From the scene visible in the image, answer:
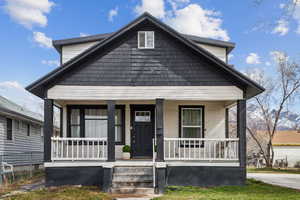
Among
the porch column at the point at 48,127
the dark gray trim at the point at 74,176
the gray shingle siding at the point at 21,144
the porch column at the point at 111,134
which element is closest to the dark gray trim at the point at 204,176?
the porch column at the point at 111,134

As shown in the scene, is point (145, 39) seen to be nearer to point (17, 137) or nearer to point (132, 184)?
point (132, 184)

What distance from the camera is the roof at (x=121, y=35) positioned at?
1071 centimetres

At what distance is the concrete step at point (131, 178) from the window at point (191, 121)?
3.23 metres

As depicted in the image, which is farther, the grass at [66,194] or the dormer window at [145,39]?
the dormer window at [145,39]

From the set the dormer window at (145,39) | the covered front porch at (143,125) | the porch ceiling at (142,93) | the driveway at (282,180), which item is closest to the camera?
the porch ceiling at (142,93)

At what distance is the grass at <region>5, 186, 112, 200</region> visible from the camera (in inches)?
346

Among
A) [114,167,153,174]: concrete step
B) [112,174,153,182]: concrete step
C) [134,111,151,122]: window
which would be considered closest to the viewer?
[112,174,153,182]: concrete step

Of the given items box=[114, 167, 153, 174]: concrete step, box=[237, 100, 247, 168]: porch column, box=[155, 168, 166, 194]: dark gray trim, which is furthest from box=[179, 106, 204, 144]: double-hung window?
box=[155, 168, 166, 194]: dark gray trim

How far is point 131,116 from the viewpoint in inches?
518

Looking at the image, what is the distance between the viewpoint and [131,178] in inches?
401

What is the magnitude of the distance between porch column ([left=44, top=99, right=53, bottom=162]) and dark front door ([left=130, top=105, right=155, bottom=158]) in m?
3.51

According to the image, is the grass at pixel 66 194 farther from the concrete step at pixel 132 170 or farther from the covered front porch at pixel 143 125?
the covered front porch at pixel 143 125

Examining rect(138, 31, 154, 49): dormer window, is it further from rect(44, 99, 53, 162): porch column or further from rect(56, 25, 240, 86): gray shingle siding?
rect(44, 99, 53, 162): porch column

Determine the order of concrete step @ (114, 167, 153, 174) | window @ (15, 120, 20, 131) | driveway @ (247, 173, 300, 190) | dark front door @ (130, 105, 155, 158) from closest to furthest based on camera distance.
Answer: concrete step @ (114, 167, 153, 174) → driveway @ (247, 173, 300, 190) → dark front door @ (130, 105, 155, 158) → window @ (15, 120, 20, 131)
